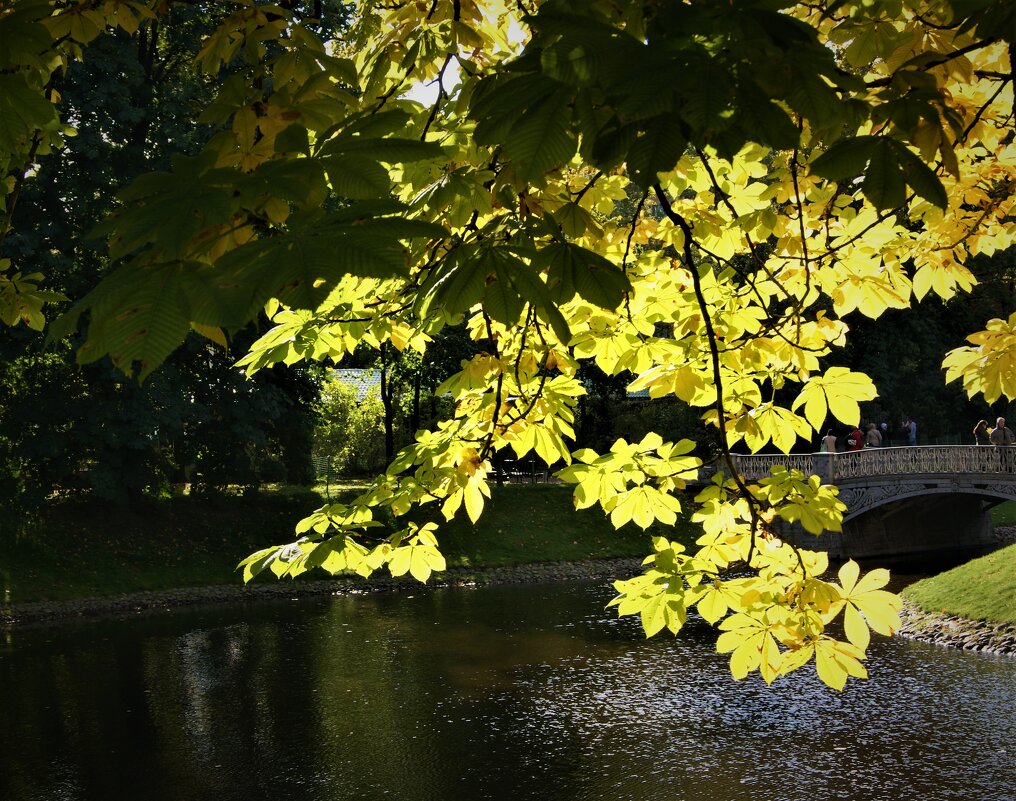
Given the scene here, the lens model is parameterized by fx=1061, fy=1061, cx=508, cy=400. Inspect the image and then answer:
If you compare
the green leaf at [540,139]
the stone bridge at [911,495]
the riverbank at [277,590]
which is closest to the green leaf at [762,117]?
the green leaf at [540,139]

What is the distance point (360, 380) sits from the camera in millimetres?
41438

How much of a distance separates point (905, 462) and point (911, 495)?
919mm

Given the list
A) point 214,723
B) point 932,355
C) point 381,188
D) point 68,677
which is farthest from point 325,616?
point 932,355

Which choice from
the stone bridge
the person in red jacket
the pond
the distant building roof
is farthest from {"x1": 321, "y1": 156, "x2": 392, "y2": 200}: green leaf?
the distant building roof

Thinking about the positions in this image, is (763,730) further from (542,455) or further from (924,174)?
(924,174)

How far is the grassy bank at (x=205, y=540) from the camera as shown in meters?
23.8

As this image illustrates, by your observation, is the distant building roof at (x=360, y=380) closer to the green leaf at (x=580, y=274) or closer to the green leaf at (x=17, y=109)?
the green leaf at (x=17, y=109)

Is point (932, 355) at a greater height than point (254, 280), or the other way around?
point (932, 355)

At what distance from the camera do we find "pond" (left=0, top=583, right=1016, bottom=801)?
1212 cm

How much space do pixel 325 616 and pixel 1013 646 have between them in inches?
517

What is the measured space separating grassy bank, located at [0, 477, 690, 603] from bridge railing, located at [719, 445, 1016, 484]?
4724 mm

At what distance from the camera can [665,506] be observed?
11.6 ft

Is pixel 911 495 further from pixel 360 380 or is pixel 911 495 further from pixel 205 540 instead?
pixel 360 380

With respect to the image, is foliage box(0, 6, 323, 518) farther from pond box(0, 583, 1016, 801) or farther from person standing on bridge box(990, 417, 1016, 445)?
person standing on bridge box(990, 417, 1016, 445)
